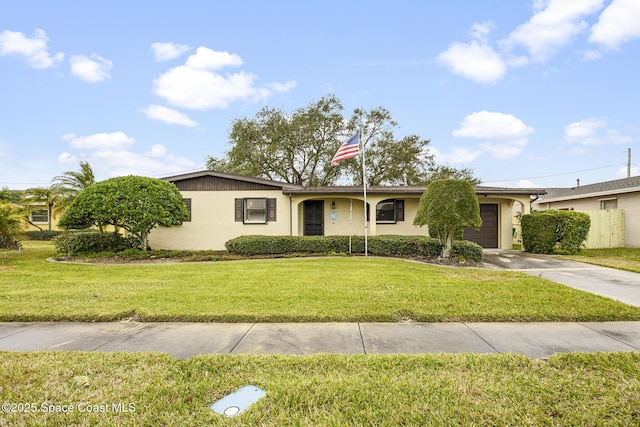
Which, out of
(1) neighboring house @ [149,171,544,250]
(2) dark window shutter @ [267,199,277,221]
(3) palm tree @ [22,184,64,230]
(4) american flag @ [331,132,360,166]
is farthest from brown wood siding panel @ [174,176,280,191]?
(3) palm tree @ [22,184,64,230]

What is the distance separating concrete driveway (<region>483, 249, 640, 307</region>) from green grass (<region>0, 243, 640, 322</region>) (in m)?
0.70

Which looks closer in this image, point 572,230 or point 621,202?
point 572,230

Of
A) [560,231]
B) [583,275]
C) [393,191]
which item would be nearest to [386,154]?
[393,191]

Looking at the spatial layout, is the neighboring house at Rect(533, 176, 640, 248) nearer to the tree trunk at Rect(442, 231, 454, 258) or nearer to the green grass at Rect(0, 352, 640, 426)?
the tree trunk at Rect(442, 231, 454, 258)

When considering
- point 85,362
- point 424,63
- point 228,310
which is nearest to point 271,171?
point 424,63

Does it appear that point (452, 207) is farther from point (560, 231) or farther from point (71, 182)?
point (71, 182)

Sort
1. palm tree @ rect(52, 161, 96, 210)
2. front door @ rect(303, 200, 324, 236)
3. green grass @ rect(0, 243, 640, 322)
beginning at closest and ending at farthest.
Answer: green grass @ rect(0, 243, 640, 322), front door @ rect(303, 200, 324, 236), palm tree @ rect(52, 161, 96, 210)

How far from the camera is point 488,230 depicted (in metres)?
14.4

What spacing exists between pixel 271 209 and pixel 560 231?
456 inches

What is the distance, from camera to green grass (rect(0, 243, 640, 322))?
4.19 m

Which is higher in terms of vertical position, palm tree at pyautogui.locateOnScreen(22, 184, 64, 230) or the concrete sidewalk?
palm tree at pyautogui.locateOnScreen(22, 184, 64, 230)

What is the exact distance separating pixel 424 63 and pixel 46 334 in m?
14.2

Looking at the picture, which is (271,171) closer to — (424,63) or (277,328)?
(424,63)

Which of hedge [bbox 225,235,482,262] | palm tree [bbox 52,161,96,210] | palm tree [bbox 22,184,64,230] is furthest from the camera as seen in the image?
palm tree [bbox 22,184,64,230]
